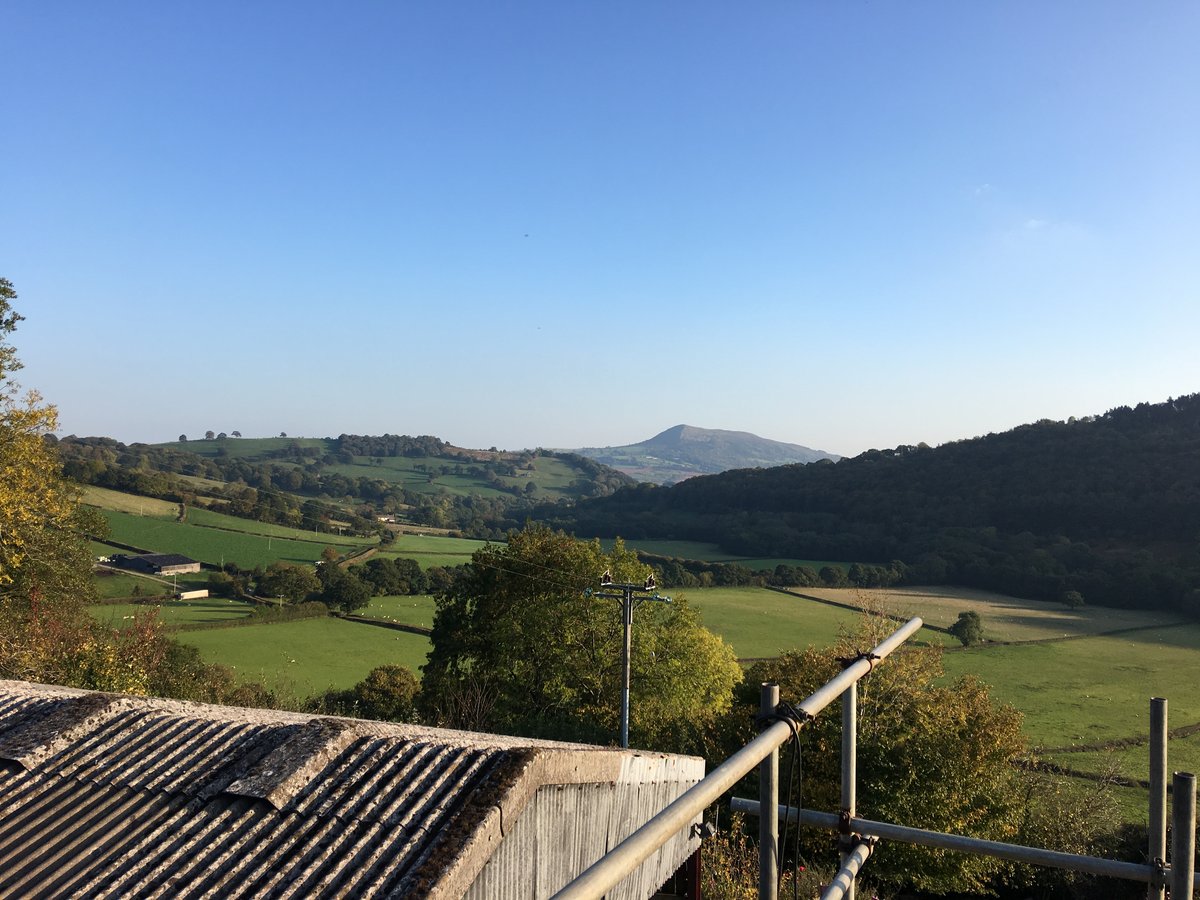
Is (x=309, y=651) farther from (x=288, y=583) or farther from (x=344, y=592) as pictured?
(x=288, y=583)

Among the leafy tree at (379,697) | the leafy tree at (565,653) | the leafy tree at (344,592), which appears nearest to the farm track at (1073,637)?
the leafy tree at (565,653)

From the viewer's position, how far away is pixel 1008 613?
60594mm

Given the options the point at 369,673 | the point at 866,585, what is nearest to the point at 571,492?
the point at 866,585

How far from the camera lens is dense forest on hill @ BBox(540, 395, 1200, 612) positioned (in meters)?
68.6

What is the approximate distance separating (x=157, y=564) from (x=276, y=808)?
2207 inches

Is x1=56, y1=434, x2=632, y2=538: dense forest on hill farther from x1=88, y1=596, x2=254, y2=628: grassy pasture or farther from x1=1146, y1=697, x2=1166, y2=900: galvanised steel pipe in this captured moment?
x1=1146, y1=697, x2=1166, y2=900: galvanised steel pipe

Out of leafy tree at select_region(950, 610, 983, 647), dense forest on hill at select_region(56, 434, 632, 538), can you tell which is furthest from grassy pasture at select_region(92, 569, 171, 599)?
leafy tree at select_region(950, 610, 983, 647)

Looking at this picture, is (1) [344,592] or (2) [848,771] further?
(1) [344,592]

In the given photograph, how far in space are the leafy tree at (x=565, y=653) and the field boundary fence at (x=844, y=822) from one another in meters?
24.1

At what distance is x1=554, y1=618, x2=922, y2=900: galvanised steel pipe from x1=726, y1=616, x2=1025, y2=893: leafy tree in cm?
1689

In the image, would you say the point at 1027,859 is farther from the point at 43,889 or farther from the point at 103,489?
the point at 103,489

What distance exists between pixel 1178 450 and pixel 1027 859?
291ft

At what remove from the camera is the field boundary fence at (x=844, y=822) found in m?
2.29

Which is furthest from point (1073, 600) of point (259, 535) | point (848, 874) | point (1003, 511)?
point (848, 874)
